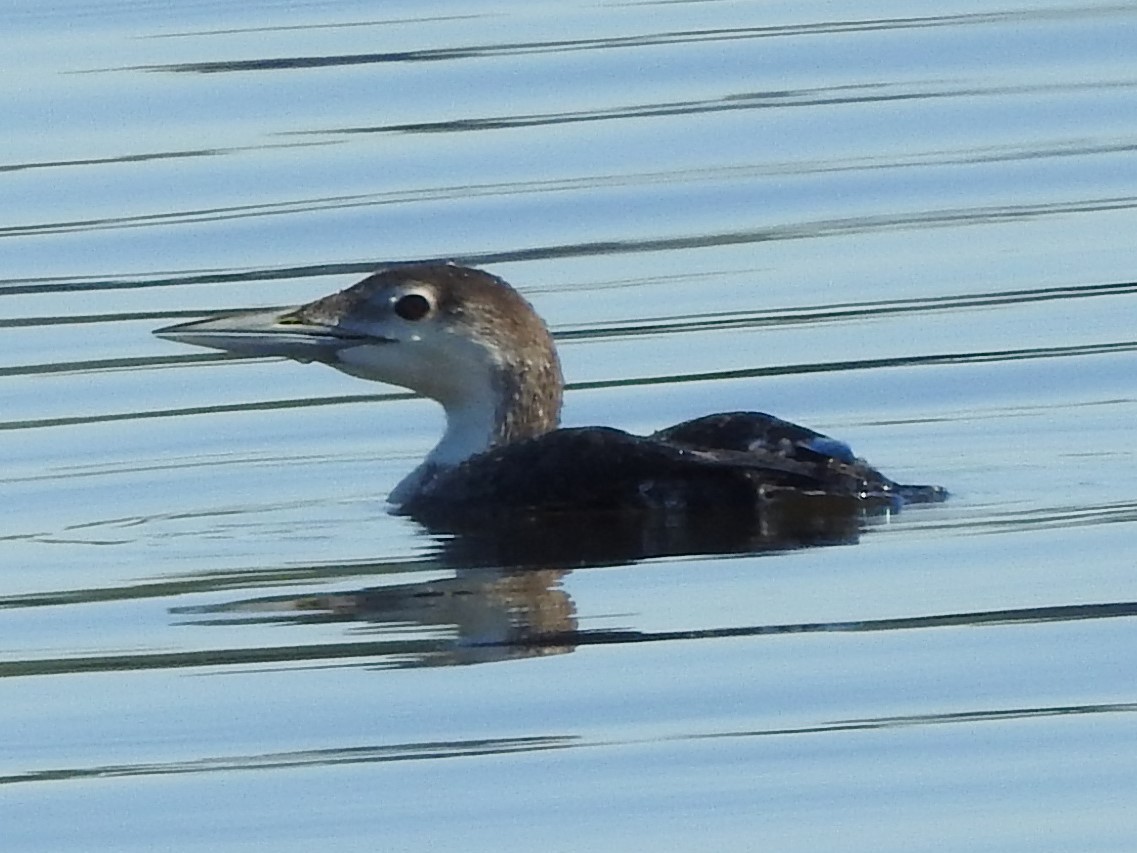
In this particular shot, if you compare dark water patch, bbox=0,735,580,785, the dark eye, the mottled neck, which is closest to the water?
dark water patch, bbox=0,735,580,785

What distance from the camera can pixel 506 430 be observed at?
34.5 ft

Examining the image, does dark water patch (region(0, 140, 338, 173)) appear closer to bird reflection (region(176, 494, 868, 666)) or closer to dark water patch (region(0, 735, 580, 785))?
bird reflection (region(176, 494, 868, 666))

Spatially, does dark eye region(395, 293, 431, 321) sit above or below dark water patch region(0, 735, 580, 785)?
above

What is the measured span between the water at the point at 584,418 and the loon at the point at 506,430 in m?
0.23

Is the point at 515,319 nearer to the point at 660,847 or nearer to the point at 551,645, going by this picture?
the point at 551,645

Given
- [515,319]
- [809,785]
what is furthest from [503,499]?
[809,785]

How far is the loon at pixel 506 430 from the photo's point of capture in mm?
9500

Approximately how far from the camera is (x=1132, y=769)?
21.7 ft

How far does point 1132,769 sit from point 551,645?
167 centimetres

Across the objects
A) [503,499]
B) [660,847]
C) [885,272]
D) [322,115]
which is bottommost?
[660,847]

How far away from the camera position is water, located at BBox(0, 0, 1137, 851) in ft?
22.3

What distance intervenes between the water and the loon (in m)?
0.23

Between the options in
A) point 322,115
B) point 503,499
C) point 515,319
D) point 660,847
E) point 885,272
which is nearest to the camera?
point 660,847

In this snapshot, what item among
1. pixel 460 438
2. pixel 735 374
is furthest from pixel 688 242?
pixel 460 438
